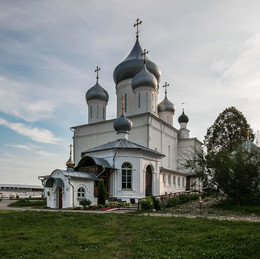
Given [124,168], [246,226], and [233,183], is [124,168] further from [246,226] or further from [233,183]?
[246,226]

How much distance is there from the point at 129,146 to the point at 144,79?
8.99 meters

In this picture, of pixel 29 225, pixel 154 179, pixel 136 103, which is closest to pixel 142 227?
pixel 29 225

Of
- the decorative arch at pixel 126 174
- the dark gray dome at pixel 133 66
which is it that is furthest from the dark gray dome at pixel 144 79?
the decorative arch at pixel 126 174

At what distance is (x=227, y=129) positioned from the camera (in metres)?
27.9

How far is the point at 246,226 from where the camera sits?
25.9 ft

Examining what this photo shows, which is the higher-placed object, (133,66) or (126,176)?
(133,66)

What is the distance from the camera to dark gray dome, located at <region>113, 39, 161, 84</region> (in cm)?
2962

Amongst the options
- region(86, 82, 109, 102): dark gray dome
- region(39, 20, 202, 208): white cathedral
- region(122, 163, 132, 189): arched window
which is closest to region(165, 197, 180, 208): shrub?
region(39, 20, 202, 208): white cathedral

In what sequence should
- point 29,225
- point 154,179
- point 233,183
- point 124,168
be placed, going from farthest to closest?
1. point 154,179
2. point 124,168
3. point 233,183
4. point 29,225

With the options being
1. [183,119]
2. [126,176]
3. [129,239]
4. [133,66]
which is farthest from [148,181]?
[183,119]

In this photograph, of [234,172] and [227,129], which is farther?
[227,129]

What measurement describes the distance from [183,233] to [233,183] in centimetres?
746

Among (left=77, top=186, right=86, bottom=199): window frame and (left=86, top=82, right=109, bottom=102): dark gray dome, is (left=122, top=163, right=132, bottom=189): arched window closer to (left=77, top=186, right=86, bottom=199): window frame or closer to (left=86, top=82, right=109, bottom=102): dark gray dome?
(left=77, top=186, right=86, bottom=199): window frame

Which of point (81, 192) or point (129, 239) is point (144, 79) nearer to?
point (81, 192)
